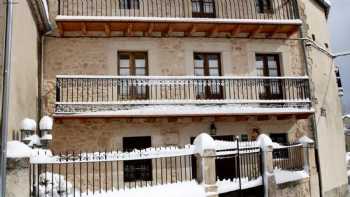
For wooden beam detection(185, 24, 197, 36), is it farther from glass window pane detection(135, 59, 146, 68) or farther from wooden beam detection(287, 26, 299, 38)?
wooden beam detection(287, 26, 299, 38)

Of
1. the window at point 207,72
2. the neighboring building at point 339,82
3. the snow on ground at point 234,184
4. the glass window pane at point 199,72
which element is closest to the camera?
the snow on ground at point 234,184

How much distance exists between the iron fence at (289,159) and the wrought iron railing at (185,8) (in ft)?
16.3

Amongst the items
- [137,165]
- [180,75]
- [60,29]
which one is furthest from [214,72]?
[60,29]

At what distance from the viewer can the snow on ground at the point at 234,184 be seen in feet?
27.9

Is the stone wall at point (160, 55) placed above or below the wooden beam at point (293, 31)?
below

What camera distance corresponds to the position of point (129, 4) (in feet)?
42.5

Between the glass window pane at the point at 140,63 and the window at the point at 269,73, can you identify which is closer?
the glass window pane at the point at 140,63

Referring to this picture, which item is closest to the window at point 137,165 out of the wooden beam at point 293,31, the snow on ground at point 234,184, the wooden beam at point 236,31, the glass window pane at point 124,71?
the glass window pane at point 124,71

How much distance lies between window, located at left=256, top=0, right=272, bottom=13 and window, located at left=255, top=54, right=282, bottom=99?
1.73 meters

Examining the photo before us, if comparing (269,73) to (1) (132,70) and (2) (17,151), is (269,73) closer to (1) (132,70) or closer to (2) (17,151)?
(1) (132,70)

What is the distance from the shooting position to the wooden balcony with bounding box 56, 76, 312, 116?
11570 millimetres

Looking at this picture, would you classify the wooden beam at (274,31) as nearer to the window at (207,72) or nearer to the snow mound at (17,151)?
the window at (207,72)

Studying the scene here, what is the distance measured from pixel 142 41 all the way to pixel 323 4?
27.9 feet

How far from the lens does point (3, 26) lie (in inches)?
285
